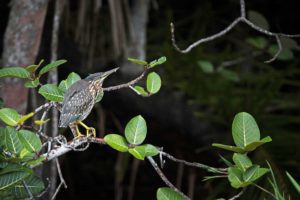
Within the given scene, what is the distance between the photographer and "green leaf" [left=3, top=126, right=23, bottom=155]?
1620 millimetres

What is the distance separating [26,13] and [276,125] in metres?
1.40

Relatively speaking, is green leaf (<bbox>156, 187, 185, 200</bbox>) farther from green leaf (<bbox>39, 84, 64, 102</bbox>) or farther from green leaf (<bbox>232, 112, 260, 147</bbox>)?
green leaf (<bbox>39, 84, 64, 102</bbox>)

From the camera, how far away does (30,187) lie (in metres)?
1.77

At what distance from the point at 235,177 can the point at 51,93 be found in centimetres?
52

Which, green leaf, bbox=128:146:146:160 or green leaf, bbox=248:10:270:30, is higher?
green leaf, bbox=248:10:270:30

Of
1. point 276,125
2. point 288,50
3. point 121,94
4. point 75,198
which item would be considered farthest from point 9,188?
point 75,198

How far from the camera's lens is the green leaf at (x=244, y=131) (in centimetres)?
165

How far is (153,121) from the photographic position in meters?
3.37

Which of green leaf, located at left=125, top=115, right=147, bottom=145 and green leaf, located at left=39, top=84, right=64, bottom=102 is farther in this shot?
green leaf, located at left=39, top=84, right=64, bottom=102

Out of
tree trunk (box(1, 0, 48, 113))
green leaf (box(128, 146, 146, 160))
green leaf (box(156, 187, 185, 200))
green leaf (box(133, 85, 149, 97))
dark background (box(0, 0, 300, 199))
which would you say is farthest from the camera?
dark background (box(0, 0, 300, 199))

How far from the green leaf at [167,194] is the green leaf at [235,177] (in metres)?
0.15

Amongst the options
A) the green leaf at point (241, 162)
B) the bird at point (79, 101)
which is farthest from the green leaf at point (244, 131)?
the bird at point (79, 101)

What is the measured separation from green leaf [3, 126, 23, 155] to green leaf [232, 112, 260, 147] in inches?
21.0

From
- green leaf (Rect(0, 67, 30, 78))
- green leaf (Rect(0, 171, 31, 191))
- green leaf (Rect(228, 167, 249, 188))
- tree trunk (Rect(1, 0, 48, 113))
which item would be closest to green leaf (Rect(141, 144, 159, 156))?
green leaf (Rect(228, 167, 249, 188))
